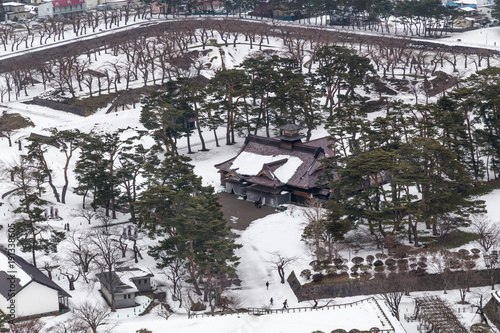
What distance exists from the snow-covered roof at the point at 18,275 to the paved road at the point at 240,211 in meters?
15.4

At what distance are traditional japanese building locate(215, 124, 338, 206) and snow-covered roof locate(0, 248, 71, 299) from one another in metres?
19.9

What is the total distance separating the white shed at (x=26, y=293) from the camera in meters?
51.4

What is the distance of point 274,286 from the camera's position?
56188mm

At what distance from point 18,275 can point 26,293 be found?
5.69ft

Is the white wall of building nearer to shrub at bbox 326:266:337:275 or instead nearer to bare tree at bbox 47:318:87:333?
bare tree at bbox 47:318:87:333

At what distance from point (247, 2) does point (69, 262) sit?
81.7 m

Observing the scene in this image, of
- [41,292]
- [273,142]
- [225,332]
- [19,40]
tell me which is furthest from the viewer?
[19,40]

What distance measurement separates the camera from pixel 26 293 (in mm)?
51781

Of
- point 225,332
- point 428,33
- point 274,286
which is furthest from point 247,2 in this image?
point 225,332

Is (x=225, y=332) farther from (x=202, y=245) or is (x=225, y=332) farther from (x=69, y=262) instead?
(x=69, y=262)

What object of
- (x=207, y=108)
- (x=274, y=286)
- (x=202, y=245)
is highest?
(x=207, y=108)

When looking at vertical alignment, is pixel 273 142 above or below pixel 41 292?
above

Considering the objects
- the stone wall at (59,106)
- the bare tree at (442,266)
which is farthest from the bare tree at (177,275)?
the stone wall at (59,106)

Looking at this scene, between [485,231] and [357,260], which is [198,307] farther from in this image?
[485,231]
